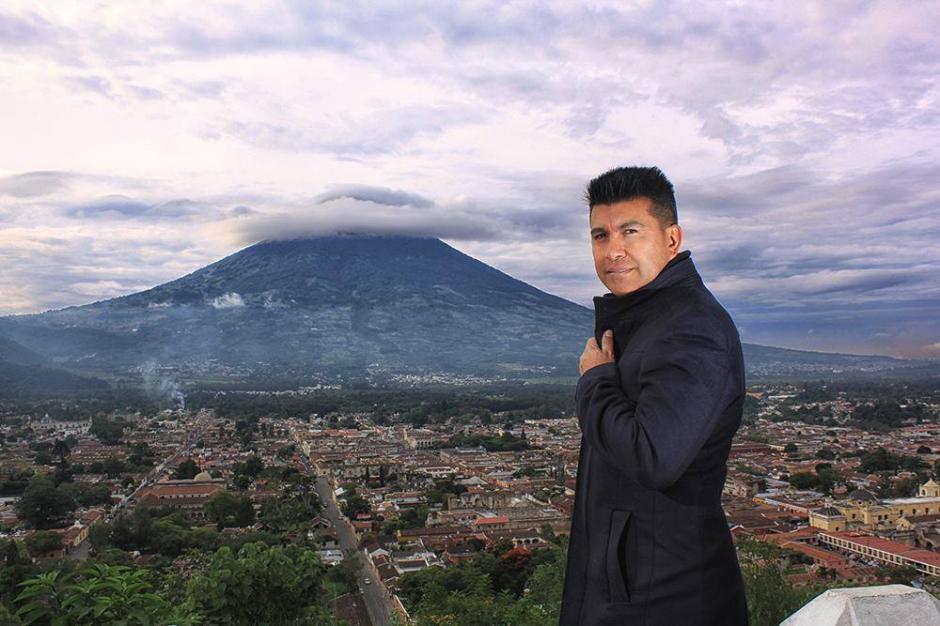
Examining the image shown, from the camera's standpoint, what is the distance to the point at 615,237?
3.71ft

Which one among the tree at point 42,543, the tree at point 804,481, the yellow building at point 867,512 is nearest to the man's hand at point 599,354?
the tree at point 42,543

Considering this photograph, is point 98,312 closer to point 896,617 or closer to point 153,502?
point 153,502

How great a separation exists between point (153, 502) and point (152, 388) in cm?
4195

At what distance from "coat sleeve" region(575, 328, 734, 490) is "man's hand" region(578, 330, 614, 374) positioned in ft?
0.29

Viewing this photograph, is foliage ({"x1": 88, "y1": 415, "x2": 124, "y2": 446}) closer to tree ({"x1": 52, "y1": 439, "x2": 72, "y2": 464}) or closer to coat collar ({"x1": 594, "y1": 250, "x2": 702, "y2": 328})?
tree ({"x1": 52, "y1": 439, "x2": 72, "y2": 464})

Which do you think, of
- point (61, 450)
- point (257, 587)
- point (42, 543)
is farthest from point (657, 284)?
point (61, 450)

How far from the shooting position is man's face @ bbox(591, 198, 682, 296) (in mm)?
1121

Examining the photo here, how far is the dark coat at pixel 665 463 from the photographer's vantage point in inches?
37.6

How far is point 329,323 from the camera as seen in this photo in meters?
86.1

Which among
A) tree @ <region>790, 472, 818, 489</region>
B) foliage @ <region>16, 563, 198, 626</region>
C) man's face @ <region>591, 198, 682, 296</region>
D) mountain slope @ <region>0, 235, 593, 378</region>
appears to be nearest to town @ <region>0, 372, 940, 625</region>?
tree @ <region>790, 472, 818, 489</region>

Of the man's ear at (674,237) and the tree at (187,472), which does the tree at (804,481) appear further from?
the man's ear at (674,237)

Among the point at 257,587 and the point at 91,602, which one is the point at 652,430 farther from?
the point at 257,587

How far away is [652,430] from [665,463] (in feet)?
0.14

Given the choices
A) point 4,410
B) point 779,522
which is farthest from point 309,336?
point 779,522
